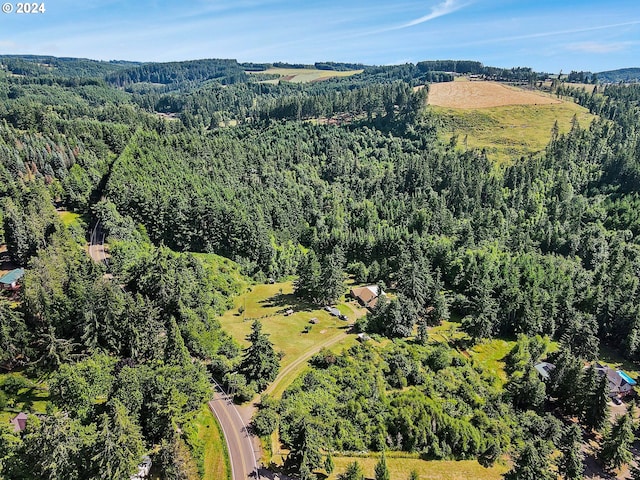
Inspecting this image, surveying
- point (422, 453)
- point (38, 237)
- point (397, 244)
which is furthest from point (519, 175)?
point (38, 237)

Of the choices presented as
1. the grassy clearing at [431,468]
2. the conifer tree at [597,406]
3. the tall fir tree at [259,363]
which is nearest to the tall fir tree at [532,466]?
the grassy clearing at [431,468]

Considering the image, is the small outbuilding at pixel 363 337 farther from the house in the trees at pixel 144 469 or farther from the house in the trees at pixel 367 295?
the house in the trees at pixel 144 469

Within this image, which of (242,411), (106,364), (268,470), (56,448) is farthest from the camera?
(242,411)

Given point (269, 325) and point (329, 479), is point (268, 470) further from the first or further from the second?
point (269, 325)

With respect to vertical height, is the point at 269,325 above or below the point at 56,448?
below

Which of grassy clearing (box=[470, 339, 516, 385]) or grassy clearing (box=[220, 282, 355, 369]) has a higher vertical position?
grassy clearing (box=[220, 282, 355, 369])

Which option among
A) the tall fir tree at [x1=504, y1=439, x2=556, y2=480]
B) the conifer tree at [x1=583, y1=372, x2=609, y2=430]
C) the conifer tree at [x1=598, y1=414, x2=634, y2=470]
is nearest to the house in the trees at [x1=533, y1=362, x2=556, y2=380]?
the conifer tree at [x1=583, y1=372, x2=609, y2=430]

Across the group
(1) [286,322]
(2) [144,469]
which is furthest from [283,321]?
(2) [144,469]

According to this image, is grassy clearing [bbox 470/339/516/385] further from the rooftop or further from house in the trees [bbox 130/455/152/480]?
the rooftop
